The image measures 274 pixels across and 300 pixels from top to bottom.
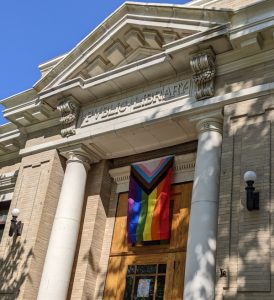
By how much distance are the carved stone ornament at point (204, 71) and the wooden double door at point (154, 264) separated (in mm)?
2311

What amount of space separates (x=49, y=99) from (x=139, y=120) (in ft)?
9.94

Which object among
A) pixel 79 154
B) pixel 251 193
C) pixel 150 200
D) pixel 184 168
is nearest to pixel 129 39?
pixel 79 154

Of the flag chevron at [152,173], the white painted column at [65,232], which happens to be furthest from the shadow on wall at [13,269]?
the flag chevron at [152,173]

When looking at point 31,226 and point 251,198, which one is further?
point 31,226

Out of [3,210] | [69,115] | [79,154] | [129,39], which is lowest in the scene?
[3,210]

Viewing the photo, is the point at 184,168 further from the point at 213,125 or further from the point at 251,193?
the point at 251,193

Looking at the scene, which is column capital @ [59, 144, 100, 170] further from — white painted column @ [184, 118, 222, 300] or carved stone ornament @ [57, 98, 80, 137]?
white painted column @ [184, 118, 222, 300]

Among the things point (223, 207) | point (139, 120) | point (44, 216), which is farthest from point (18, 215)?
point (223, 207)

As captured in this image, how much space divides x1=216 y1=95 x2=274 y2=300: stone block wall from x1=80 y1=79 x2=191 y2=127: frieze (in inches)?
59.5

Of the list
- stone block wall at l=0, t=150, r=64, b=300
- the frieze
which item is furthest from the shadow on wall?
the frieze

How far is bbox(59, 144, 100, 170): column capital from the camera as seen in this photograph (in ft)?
39.3

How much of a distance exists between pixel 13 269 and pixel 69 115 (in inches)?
162

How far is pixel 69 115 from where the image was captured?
1227cm

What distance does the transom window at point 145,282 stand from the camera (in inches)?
399
